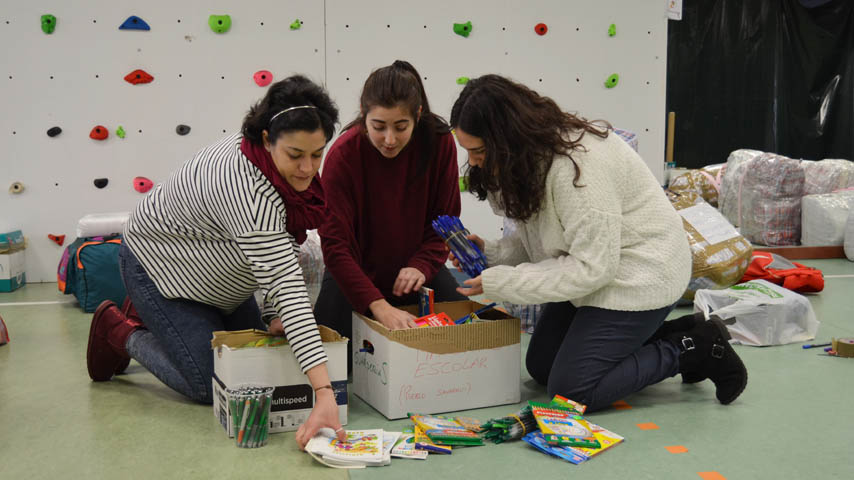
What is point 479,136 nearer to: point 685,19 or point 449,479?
point 449,479

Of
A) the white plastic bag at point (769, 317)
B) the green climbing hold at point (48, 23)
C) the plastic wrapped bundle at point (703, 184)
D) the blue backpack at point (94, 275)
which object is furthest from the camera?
the plastic wrapped bundle at point (703, 184)

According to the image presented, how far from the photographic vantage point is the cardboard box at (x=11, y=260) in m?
3.62

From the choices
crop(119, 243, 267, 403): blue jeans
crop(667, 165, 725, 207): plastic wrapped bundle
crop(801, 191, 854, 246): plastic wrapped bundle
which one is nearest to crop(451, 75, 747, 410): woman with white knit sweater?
crop(119, 243, 267, 403): blue jeans

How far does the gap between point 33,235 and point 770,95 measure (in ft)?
19.4

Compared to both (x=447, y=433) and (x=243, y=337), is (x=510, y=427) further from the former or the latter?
(x=243, y=337)

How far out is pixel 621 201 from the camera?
1.92 m

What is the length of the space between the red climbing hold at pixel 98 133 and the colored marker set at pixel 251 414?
2.60 m

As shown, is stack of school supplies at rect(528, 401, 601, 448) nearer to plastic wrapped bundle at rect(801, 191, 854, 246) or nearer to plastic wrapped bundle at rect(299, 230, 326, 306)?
plastic wrapped bundle at rect(299, 230, 326, 306)

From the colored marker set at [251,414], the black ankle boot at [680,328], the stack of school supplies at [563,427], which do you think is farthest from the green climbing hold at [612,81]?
the colored marker set at [251,414]

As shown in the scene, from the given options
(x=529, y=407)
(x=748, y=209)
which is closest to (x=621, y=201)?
(x=529, y=407)

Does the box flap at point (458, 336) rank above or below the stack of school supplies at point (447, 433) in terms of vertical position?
above

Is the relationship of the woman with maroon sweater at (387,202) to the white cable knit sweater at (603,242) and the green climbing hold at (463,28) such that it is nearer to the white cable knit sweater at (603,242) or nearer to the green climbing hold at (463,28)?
the white cable knit sweater at (603,242)

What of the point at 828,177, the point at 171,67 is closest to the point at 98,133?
the point at 171,67

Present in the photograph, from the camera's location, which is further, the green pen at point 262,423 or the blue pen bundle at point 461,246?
the blue pen bundle at point 461,246
